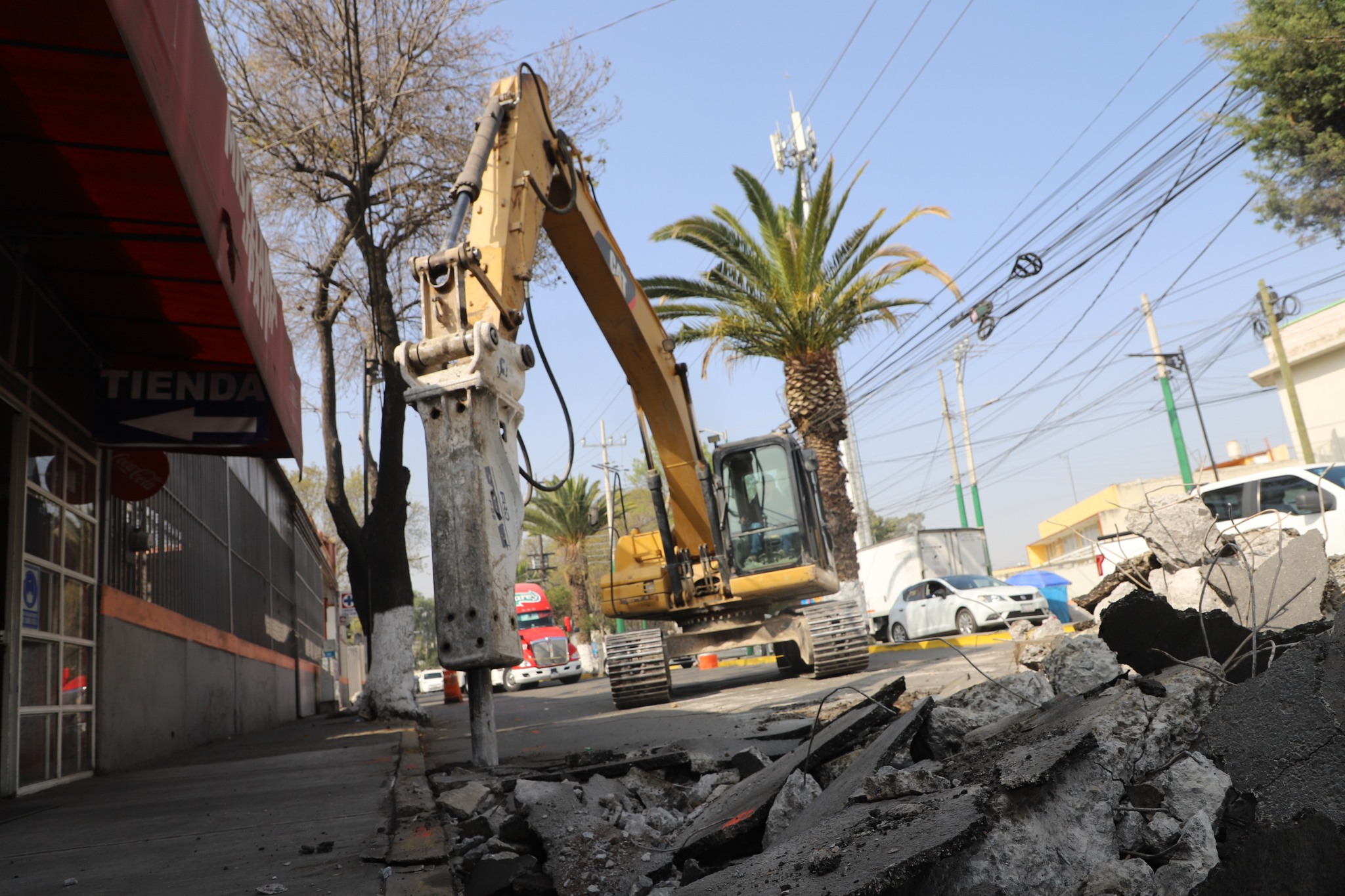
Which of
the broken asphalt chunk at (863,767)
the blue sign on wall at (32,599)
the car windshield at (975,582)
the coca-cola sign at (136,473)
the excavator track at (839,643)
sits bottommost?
the broken asphalt chunk at (863,767)

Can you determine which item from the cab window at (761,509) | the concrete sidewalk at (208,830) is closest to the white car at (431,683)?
the cab window at (761,509)

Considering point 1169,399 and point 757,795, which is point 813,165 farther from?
point 757,795

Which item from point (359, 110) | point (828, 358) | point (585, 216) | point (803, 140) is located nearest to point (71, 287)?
point (585, 216)

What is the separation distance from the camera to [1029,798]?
8.75 ft

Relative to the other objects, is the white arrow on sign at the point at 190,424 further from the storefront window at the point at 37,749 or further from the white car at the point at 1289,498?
the white car at the point at 1289,498

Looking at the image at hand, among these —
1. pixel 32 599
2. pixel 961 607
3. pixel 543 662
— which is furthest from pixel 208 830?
pixel 543 662

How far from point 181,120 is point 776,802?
4262 mm

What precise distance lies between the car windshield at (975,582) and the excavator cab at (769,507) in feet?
28.0

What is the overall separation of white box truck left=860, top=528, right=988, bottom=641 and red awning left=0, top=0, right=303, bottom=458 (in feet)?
77.9

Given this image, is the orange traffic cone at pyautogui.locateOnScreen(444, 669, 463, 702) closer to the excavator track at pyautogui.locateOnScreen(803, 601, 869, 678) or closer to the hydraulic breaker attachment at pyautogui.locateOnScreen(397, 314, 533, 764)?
the excavator track at pyautogui.locateOnScreen(803, 601, 869, 678)

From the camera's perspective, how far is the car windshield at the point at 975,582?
64.1 ft

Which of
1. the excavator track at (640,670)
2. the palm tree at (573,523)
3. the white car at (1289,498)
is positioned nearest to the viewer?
the excavator track at (640,670)

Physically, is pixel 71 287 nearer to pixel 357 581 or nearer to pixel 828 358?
pixel 357 581

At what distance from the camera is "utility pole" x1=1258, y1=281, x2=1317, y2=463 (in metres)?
28.7
